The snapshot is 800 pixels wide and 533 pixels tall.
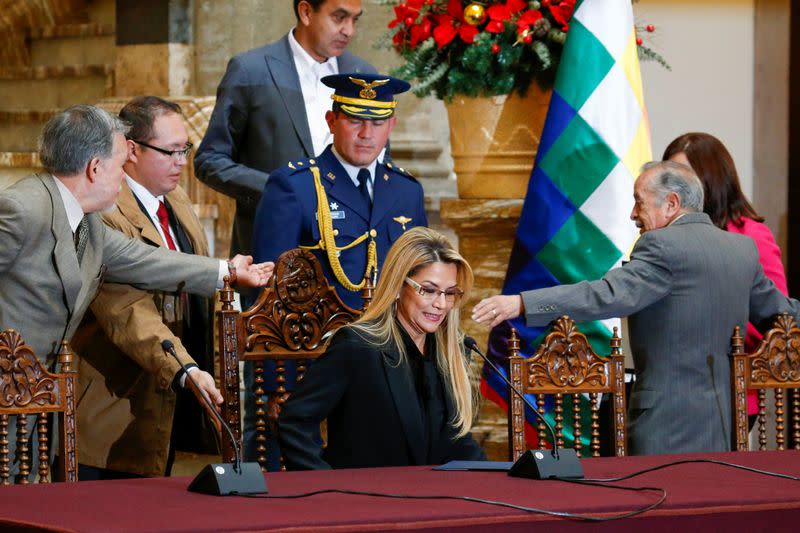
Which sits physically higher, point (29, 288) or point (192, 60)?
point (192, 60)

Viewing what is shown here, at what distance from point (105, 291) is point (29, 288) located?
1.21 ft

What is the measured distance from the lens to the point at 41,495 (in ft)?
7.77

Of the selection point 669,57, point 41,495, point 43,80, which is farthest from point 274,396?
point 43,80

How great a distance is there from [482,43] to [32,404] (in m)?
1.86

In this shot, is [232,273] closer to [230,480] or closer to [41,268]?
[41,268]

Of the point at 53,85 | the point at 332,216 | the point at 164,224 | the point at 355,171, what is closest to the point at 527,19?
the point at 355,171

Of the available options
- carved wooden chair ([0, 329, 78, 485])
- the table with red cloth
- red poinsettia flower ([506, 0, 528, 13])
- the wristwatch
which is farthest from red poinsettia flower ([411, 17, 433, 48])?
the table with red cloth

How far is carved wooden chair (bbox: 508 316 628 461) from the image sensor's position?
3.27 meters

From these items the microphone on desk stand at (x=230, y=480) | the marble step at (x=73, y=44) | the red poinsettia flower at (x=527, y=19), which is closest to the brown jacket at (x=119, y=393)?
the microphone on desk stand at (x=230, y=480)

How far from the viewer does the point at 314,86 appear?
13.7ft

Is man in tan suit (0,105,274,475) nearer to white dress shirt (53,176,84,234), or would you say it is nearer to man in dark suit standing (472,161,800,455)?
white dress shirt (53,176,84,234)

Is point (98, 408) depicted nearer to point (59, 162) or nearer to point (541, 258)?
point (59, 162)

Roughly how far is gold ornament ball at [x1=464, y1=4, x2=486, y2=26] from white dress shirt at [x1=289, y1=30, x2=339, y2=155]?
0.40m

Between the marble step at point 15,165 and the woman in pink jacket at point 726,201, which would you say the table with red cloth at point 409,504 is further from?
the marble step at point 15,165
